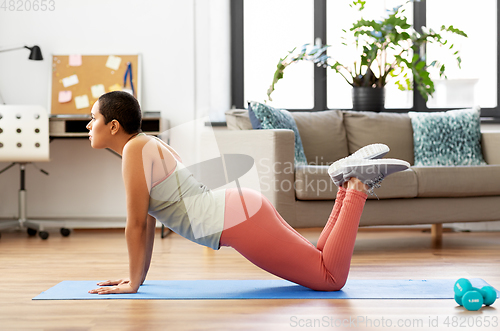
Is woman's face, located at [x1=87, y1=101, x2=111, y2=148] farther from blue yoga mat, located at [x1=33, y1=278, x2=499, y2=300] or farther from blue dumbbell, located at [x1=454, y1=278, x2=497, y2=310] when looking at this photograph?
blue dumbbell, located at [x1=454, y1=278, x2=497, y2=310]

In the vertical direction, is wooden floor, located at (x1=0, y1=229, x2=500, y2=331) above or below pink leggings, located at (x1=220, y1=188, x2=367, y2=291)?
below

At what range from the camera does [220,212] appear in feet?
4.96

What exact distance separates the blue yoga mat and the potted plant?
6.03 feet

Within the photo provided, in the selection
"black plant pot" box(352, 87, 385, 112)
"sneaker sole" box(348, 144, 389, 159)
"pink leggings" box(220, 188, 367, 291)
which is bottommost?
"pink leggings" box(220, 188, 367, 291)

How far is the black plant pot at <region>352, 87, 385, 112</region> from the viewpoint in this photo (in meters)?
3.31

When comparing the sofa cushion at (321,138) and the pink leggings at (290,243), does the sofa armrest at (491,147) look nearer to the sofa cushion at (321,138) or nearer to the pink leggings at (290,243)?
the sofa cushion at (321,138)

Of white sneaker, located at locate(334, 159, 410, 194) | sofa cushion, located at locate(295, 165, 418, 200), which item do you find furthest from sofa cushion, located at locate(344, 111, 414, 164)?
white sneaker, located at locate(334, 159, 410, 194)

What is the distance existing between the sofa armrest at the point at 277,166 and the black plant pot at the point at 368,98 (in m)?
1.18

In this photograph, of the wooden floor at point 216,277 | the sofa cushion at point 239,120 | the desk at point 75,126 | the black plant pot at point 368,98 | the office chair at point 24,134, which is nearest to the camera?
the wooden floor at point 216,277

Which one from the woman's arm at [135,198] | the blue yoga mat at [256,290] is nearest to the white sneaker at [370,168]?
the blue yoga mat at [256,290]

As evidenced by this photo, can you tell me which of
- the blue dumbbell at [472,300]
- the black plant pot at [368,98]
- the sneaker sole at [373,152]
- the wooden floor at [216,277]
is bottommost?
the wooden floor at [216,277]

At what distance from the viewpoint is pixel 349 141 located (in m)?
3.11

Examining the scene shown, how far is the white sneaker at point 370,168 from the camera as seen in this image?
1493mm

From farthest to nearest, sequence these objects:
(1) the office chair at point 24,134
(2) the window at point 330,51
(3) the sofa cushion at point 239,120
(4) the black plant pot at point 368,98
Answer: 1. (2) the window at point 330,51
2. (4) the black plant pot at point 368,98
3. (1) the office chair at point 24,134
4. (3) the sofa cushion at point 239,120
